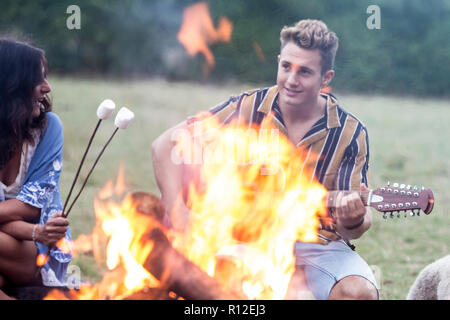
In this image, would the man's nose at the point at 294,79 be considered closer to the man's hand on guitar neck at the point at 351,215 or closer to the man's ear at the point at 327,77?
the man's ear at the point at 327,77

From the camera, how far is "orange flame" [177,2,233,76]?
10.8 ft

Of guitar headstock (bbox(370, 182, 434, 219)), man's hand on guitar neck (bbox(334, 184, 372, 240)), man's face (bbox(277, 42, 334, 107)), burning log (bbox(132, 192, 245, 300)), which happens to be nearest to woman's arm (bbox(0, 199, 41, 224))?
burning log (bbox(132, 192, 245, 300))

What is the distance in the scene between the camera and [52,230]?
109 inches

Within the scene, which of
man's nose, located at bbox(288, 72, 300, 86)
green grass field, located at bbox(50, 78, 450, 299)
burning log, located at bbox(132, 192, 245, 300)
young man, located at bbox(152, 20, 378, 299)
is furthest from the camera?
green grass field, located at bbox(50, 78, 450, 299)

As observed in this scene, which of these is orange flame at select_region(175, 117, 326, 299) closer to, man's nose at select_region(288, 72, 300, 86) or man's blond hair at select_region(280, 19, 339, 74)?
man's nose at select_region(288, 72, 300, 86)

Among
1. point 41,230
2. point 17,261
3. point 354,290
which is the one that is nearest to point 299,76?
point 354,290

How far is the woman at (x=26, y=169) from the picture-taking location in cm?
282

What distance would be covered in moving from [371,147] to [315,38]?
1.98m

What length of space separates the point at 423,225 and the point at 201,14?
2472mm

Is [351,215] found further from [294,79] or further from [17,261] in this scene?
[17,261]

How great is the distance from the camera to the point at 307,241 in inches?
119

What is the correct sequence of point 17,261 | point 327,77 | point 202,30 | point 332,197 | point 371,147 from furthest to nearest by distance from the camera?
point 371,147, point 202,30, point 327,77, point 332,197, point 17,261

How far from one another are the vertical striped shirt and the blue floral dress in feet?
3.29
